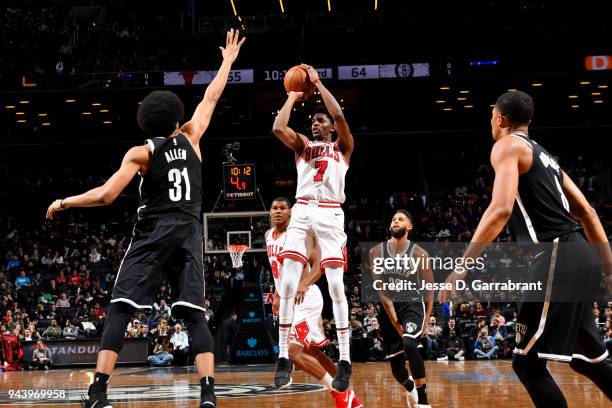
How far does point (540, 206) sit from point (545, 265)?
331 millimetres

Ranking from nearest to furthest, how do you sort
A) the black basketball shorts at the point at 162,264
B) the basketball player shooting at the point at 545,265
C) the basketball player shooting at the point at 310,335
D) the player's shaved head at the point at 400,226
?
the basketball player shooting at the point at 545,265, the black basketball shorts at the point at 162,264, the basketball player shooting at the point at 310,335, the player's shaved head at the point at 400,226

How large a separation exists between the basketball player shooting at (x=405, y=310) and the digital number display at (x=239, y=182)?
30.6ft

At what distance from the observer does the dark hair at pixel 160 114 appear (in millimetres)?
5457

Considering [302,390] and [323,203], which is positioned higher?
[323,203]

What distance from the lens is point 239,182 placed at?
18328 mm

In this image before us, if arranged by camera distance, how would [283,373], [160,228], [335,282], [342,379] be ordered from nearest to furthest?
[160,228] < [342,379] < [283,373] < [335,282]

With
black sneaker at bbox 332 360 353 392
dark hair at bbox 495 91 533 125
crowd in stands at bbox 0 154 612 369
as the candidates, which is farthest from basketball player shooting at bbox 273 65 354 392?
crowd in stands at bbox 0 154 612 369

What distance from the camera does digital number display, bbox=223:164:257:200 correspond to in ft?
60.0

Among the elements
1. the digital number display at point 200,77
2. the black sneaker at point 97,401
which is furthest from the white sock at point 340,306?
the digital number display at point 200,77

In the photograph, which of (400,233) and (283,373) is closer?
(283,373)

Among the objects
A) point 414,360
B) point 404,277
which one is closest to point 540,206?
point 414,360

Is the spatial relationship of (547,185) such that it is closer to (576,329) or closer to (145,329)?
(576,329)

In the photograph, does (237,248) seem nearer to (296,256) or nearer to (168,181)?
(296,256)

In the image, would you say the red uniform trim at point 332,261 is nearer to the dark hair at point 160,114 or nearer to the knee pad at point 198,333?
the knee pad at point 198,333
